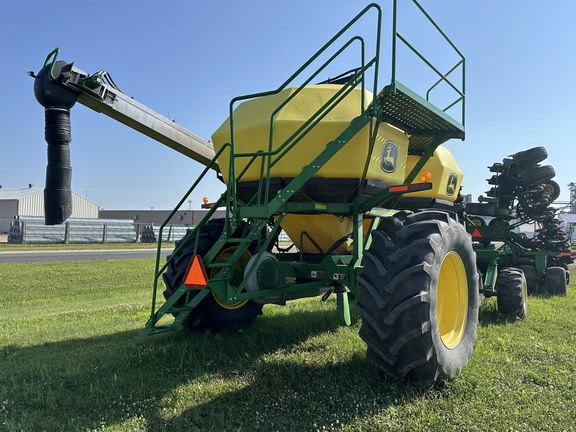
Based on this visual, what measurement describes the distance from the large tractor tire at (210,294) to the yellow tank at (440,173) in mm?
2430

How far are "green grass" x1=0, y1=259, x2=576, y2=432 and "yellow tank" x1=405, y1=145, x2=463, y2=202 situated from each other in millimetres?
1922

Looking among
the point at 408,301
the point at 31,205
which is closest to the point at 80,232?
the point at 31,205

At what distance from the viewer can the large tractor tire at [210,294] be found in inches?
200

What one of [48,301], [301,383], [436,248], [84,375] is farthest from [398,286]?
[48,301]

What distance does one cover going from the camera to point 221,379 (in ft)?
13.5

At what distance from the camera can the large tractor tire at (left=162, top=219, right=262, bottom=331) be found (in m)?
5.09

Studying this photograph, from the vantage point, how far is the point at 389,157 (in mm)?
4887

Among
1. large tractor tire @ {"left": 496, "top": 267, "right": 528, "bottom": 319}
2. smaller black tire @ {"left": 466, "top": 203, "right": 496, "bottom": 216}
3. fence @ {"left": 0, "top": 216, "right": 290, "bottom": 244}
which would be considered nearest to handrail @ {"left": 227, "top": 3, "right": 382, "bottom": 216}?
large tractor tire @ {"left": 496, "top": 267, "right": 528, "bottom": 319}

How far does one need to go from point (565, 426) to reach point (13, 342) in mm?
5865

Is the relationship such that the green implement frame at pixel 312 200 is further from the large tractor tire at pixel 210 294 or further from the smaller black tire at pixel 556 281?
the smaller black tire at pixel 556 281

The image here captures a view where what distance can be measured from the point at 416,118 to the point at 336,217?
1.38m

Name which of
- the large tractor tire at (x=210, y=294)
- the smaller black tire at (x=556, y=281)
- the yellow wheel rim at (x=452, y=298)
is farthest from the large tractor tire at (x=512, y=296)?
the large tractor tire at (x=210, y=294)

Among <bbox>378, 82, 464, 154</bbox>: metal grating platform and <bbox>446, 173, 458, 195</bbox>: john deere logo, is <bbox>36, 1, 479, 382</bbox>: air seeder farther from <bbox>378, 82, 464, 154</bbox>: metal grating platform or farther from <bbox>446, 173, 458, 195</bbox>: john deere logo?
<bbox>446, 173, 458, 195</bbox>: john deere logo

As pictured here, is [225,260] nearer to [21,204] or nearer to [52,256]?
[52,256]
